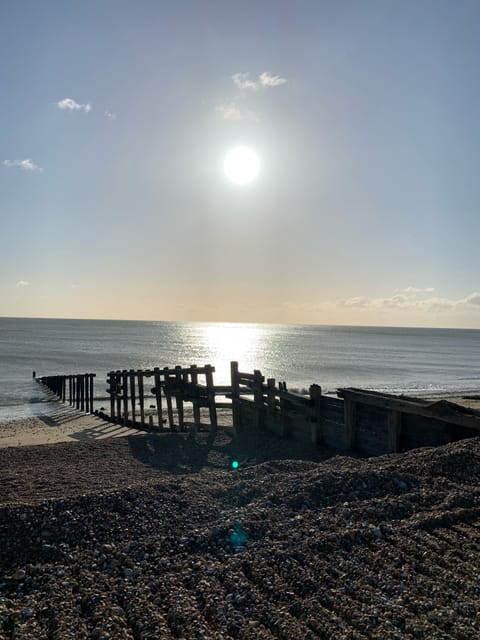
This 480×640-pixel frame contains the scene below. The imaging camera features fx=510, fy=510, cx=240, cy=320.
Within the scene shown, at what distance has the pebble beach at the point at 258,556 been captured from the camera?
15.8ft

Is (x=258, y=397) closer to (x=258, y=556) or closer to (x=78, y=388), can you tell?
(x=258, y=556)

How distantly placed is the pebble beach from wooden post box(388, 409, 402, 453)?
1089 millimetres

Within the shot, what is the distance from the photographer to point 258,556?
604 cm

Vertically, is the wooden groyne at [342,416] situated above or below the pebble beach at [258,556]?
above

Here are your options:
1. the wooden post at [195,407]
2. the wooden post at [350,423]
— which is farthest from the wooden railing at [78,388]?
the wooden post at [350,423]

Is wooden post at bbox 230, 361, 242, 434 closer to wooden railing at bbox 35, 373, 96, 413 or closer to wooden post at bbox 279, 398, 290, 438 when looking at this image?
wooden post at bbox 279, 398, 290, 438

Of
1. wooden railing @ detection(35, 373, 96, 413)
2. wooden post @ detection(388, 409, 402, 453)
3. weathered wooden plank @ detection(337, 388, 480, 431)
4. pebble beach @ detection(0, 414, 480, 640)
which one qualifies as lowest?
wooden railing @ detection(35, 373, 96, 413)

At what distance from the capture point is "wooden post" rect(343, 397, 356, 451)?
12.2 meters

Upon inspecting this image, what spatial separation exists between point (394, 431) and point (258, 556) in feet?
19.5

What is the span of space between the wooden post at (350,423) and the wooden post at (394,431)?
118 centimetres

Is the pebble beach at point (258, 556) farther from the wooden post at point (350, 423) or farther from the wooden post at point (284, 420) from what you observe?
the wooden post at point (284, 420)

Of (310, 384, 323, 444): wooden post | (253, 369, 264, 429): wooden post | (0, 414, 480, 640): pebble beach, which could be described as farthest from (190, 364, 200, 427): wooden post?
(0, 414, 480, 640): pebble beach

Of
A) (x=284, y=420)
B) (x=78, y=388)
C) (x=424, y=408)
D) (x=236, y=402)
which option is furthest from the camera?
(x=78, y=388)

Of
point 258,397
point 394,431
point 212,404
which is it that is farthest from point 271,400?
point 394,431
